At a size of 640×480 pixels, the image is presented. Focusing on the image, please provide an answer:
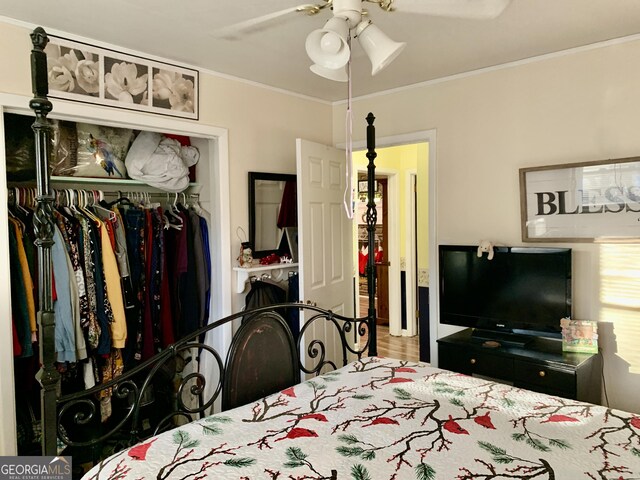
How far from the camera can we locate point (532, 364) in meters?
2.62

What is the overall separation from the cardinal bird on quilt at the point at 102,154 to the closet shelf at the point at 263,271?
105 cm

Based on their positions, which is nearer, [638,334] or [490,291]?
[638,334]

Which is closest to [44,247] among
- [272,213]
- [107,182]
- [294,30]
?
[294,30]

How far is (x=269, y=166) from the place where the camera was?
3.51 metres

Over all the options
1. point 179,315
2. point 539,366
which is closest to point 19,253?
point 179,315

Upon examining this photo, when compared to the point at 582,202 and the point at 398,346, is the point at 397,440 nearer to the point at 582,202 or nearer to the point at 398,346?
the point at 582,202

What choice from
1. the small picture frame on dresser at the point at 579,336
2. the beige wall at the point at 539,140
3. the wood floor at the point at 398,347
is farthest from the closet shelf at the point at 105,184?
the wood floor at the point at 398,347

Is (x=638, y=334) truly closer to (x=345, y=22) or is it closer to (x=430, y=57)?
(x=430, y=57)

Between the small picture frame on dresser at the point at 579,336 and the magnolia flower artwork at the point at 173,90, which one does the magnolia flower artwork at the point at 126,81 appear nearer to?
the magnolia flower artwork at the point at 173,90

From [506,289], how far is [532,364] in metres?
0.49

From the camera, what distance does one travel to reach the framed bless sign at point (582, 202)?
263cm

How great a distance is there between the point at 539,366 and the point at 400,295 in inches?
127

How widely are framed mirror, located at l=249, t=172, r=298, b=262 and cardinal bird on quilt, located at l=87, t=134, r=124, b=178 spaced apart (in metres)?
0.91

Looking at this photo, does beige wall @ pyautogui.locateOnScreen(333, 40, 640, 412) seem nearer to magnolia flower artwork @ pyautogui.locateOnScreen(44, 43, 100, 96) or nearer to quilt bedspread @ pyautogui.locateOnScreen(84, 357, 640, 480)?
quilt bedspread @ pyautogui.locateOnScreen(84, 357, 640, 480)
